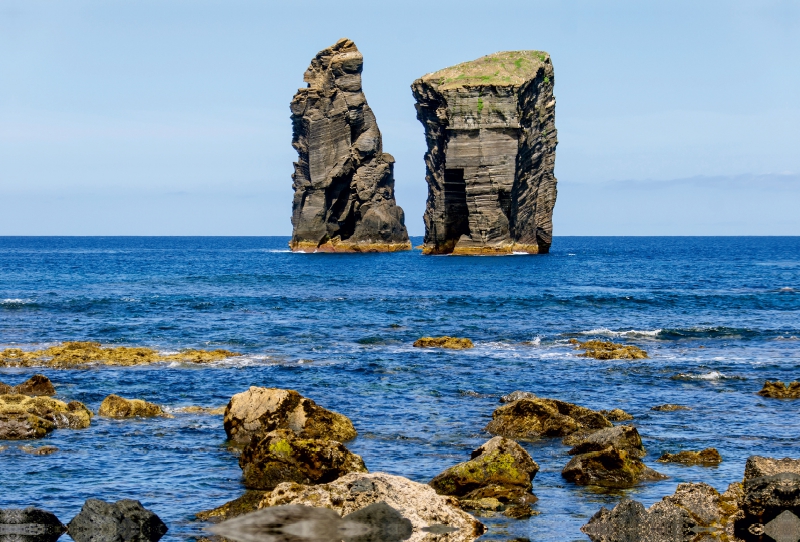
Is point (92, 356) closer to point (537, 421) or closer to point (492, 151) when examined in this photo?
point (537, 421)

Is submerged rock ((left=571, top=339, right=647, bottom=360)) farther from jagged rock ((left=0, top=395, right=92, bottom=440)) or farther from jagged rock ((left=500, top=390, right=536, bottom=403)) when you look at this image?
jagged rock ((left=0, top=395, right=92, bottom=440))

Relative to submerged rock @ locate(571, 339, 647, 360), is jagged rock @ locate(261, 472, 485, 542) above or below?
above

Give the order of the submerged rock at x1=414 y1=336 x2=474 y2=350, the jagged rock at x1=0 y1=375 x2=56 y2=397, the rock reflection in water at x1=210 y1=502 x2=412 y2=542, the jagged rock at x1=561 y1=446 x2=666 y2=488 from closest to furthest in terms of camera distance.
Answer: the rock reflection in water at x1=210 y1=502 x2=412 y2=542 < the jagged rock at x1=561 y1=446 x2=666 y2=488 < the jagged rock at x1=0 y1=375 x2=56 y2=397 < the submerged rock at x1=414 y1=336 x2=474 y2=350

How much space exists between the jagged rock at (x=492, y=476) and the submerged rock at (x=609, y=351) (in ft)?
64.8

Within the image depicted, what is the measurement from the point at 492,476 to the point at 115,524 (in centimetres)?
722

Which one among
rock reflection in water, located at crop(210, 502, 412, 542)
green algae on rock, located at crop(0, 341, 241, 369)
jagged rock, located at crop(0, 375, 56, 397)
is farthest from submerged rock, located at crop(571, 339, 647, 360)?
rock reflection in water, located at crop(210, 502, 412, 542)

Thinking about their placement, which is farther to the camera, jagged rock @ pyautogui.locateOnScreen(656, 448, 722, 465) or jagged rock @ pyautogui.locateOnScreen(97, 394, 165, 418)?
jagged rock @ pyautogui.locateOnScreen(97, 394, 165, 418)

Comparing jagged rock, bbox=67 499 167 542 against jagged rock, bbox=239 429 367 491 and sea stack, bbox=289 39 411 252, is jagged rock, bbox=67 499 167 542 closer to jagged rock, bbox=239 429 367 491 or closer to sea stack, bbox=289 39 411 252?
jagged rock, bbox=239 429 367 491

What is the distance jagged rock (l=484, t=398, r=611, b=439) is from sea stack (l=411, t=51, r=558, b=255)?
86860 millimetres

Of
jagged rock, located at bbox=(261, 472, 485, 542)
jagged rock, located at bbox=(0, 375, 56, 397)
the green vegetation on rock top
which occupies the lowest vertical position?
jagged rock, located at bbox=(0, 375, 56, 397)

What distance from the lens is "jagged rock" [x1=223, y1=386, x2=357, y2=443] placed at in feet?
70.2

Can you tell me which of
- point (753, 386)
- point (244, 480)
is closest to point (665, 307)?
point (753, 386)

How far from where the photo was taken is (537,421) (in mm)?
22594

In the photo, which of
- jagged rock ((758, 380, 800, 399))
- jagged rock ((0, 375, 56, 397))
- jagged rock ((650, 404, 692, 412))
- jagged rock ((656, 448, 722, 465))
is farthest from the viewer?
jagged rock ((758, 380, 800, 399))
